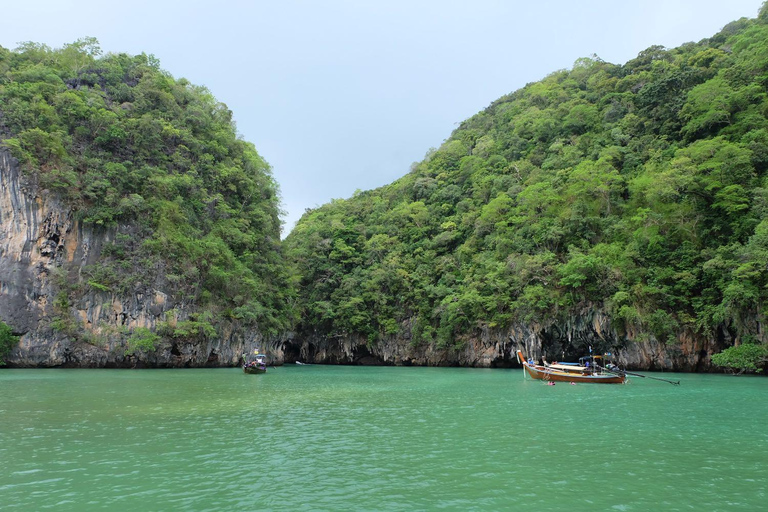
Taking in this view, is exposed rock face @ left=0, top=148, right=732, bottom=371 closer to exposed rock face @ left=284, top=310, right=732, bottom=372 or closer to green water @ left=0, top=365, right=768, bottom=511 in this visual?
exposed rock face @ left=284, top=310, right=732, bottom=372

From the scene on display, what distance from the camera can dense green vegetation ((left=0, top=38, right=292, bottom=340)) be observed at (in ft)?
112

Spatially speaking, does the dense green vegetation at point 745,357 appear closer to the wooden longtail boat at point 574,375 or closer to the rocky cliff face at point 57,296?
the wooden longtail boat at point 574,375

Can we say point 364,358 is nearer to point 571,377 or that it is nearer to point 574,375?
point 571,377

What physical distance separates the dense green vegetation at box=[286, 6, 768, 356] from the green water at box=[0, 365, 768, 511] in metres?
14.0

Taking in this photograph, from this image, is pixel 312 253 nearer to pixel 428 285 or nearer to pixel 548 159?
pixel 428 285

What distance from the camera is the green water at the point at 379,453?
6.52 metres

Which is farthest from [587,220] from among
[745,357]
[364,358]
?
[364,358]

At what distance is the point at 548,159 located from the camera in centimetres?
4450

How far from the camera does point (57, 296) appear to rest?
106 feet

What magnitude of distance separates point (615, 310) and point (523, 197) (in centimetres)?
1443

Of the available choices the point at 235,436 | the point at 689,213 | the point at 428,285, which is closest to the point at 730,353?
the point at 689,213

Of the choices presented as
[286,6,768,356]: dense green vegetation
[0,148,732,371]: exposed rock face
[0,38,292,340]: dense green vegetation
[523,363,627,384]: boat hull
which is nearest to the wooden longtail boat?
[523,363,627,384]: boat hull

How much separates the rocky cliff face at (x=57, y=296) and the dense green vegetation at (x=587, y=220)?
17.8 m

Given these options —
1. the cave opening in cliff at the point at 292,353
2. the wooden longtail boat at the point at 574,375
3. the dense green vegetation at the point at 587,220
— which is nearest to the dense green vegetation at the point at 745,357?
the dense green vegetation at the point at 587,220
